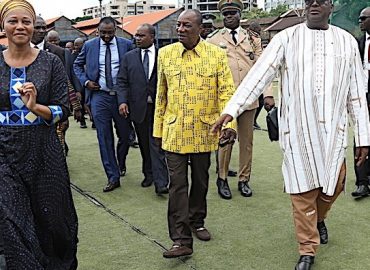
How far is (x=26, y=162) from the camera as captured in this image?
3.18 meters

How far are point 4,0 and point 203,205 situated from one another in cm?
218

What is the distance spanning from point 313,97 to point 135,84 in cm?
266

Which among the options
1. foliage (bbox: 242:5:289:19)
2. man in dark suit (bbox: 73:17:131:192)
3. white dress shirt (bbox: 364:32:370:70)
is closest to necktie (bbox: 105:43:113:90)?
man in dark suit (bbox: 73:17:131:192)

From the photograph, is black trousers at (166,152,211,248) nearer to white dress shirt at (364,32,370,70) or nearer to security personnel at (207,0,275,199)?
security personnel at (207,0,275,199)

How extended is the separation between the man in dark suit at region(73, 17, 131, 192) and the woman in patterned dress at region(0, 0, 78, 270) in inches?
105

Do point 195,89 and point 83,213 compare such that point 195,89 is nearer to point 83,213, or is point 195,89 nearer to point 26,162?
point 26,162

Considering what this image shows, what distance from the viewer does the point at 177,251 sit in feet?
12.9

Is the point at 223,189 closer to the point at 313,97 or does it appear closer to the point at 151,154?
the point at 151,154

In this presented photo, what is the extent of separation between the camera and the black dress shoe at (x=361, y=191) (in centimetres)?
546

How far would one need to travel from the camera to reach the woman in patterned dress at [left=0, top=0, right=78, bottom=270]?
10.0 ft

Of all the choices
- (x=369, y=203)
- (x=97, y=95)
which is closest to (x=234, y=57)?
(x=97, y=95)

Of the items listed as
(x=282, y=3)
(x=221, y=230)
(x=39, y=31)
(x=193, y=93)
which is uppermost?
(x=282, y=3)

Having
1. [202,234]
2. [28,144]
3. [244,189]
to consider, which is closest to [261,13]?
[244,189]

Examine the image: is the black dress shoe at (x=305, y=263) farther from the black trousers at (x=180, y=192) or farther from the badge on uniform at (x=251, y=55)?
the badge on uniform at (x=251, y=55)
